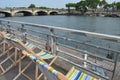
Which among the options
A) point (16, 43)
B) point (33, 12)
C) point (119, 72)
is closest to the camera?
point (119, 72)

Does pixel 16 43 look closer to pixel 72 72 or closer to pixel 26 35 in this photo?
pixel 72 72

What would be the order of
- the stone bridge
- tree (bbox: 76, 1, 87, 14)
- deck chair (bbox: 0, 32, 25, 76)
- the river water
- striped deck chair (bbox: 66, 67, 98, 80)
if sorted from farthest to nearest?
tree (bbox: 76, 1, 87, 14)
the stone bridge
the river water
deck chair (bbox: 0, 32, 25, 76)
striped deck chair (bbox: 66, 67, 98, 80)

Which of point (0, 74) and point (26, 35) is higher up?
point (26, 35)

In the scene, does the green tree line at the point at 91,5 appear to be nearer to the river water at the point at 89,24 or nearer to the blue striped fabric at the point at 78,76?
the river water at the point at 89,24

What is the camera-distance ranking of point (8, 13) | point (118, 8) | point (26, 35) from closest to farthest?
point (26, 35) < point (8, 13) < point (118, 8)

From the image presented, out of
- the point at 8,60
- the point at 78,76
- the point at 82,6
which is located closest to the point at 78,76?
the point at 78,76

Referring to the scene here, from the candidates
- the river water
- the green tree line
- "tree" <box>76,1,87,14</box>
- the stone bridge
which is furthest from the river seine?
"tree" <box>76,1,87,14</box>

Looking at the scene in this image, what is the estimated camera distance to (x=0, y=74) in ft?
13.8

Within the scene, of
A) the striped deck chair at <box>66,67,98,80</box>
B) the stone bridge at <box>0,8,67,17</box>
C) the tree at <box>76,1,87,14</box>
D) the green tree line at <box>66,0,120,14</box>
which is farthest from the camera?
the tree at <box>76,1,87,14</box>

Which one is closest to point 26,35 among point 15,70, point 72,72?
point 15,70

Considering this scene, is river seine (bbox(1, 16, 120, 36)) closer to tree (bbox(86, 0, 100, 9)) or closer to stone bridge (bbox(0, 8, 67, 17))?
stone bridge (bbox(0, 8, 67, 17))

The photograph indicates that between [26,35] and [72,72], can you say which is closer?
[72,72]

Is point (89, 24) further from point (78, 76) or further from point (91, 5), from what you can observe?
point (91, 5)

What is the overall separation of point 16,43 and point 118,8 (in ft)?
342
